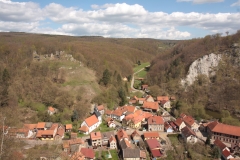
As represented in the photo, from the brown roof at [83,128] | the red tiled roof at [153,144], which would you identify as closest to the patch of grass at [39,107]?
the brown roof at [83,128]

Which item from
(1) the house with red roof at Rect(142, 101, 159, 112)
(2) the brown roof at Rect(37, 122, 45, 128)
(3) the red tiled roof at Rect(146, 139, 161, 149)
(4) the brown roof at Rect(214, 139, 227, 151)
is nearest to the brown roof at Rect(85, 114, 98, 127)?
(2) the brown roof at Rect(37, 122, 45, 128)

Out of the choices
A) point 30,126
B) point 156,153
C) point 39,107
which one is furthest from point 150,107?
point 30,126

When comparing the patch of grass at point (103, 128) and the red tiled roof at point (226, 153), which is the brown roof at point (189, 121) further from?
the patch of grass at point (103, 128)

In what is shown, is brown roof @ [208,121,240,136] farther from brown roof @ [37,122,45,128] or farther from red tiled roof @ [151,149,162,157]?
brown roof @ [37,122,45,128]

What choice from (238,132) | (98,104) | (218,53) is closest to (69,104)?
(98,104)

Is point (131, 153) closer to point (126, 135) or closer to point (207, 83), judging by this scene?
point (126, 135)
